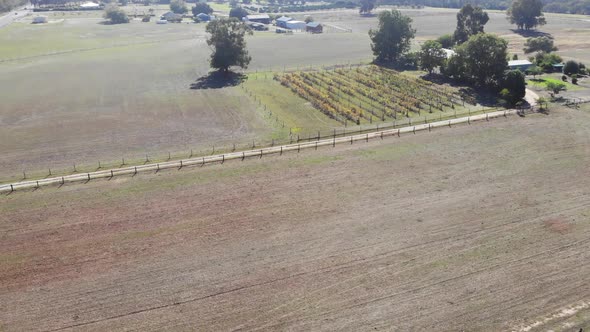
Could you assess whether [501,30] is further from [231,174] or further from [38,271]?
[38,271]

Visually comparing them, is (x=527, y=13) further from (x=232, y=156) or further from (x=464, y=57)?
(x=232, y=156)

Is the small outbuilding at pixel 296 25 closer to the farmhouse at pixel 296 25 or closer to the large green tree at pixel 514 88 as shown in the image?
the farmhouse at pixel 296 25

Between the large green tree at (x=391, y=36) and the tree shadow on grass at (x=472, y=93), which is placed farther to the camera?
the large green tree at (x=391, y=36)

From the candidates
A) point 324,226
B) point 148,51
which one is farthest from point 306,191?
point 148,51

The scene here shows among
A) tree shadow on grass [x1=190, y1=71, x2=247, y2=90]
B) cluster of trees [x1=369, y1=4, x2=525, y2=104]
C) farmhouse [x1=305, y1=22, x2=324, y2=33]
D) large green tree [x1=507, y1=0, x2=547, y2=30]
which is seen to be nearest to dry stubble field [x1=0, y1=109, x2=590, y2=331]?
cluster of trees [x1=369, y1=4, x2=525, y2=104]

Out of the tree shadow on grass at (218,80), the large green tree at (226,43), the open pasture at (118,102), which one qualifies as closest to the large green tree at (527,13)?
the open pasture at (118,102)

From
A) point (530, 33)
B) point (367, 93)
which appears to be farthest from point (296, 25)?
point (367, 93)
